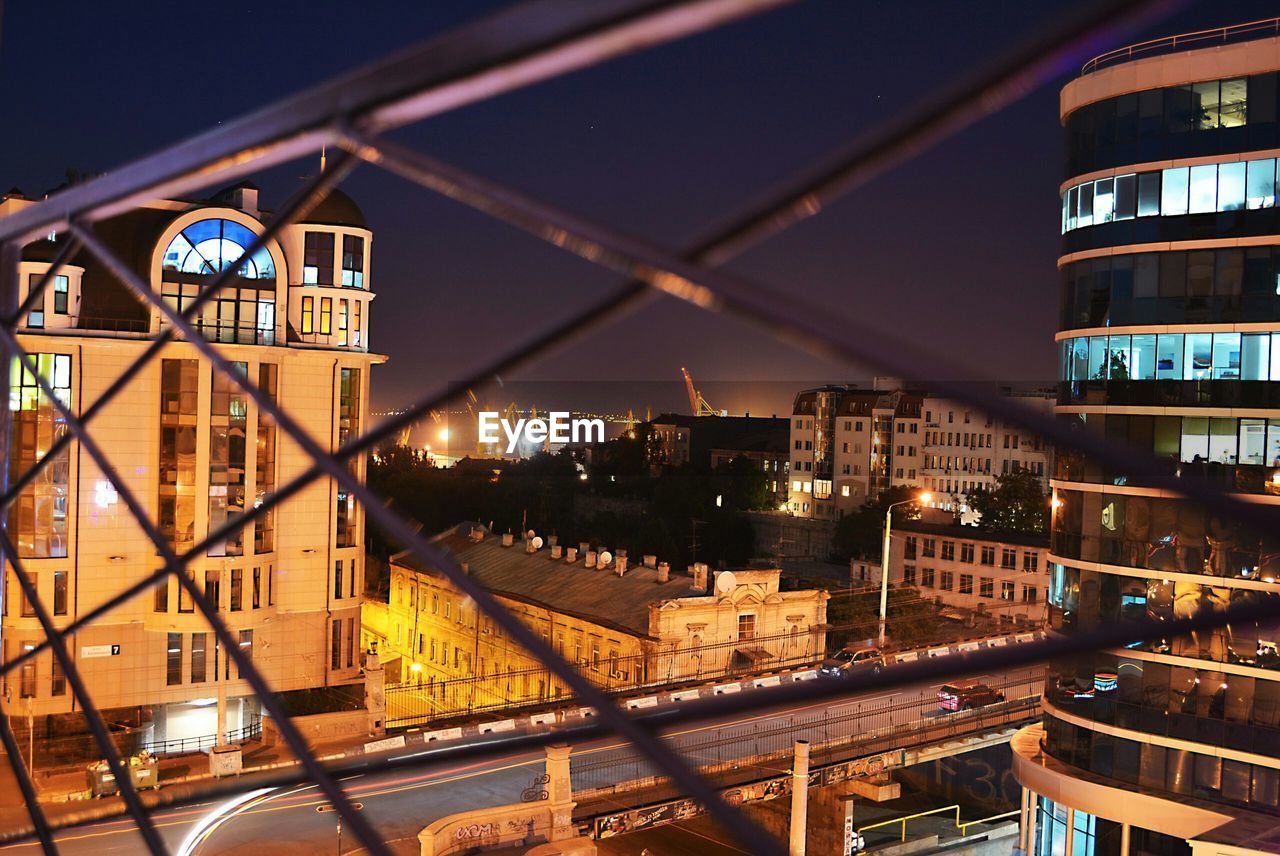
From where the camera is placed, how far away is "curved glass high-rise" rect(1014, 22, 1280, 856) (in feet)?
28.0

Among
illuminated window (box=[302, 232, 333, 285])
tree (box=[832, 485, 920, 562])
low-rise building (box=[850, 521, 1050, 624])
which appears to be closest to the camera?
illuminated window (box=[302, 232, 333, 285])

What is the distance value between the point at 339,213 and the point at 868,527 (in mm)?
18842

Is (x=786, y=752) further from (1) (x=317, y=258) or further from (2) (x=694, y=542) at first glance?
(2) (x=694, y=542)

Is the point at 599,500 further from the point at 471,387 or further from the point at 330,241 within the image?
the point at 471,387

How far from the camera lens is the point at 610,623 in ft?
60.1

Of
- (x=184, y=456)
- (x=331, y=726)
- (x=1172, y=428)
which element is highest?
(x=1172, y=428)

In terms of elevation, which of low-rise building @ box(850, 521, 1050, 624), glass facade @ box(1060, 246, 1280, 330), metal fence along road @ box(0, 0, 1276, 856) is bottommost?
low-rise building @ box(850, 521, 1050, 624)

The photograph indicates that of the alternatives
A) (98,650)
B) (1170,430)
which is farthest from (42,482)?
(1170,430)

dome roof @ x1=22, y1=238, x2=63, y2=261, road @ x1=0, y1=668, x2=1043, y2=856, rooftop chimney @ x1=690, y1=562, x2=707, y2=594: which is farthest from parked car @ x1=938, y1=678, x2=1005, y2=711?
dome roof @ x1=22, y1=238, x2=63, y2=261

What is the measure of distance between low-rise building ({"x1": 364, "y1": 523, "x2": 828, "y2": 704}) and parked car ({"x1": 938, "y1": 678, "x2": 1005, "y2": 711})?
7.67ft

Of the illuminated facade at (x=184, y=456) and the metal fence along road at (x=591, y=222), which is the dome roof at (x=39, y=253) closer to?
the illuminated facade at (x=184, y=456)

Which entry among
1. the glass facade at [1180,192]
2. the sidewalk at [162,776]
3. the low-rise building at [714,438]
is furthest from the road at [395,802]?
the low-rise building at [714,438]

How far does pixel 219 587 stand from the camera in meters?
13.5

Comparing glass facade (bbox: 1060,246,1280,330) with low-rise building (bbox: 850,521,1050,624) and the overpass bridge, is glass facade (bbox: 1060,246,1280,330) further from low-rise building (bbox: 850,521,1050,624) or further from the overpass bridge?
low-rise building (bbox: 850,521,1050,624)
